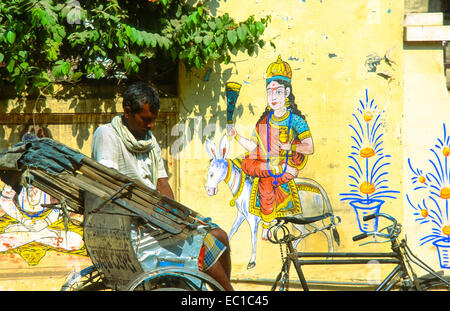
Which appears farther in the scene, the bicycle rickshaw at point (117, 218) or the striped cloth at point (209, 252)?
the striped cloth at point (209, 252)

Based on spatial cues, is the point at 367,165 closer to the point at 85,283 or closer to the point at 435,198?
the point at 435,198

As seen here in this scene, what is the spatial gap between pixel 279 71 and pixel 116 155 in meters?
2.96

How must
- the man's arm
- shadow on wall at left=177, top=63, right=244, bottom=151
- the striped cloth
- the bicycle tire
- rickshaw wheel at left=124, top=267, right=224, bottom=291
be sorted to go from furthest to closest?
shadow on wall at left=177, top=63, right=244, bottom=151, the bicycle tire, the man's arm, the striped cloth, rickshaw wheel at left=124, top=267, right=224, bottom=291

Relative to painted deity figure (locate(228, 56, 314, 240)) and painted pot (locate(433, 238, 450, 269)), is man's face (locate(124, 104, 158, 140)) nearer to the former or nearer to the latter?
painted deity figure (locate(228, 56, 314, 240))

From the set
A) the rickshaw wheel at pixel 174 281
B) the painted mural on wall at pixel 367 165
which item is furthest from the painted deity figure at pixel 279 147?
the rickshaw wheel at pixel 174 281

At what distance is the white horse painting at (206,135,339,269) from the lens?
22.0 ft

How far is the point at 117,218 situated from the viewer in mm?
3857

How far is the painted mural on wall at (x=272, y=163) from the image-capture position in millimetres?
6711

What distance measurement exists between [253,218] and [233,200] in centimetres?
29

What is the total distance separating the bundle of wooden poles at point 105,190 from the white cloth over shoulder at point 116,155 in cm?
25

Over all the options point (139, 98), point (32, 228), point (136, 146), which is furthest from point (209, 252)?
point (32, 228)

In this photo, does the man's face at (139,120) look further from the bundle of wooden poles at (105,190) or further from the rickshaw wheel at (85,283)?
the rickshaw wheel at (85,283)

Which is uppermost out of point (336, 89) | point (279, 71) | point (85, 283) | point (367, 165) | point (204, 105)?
point (279, 71)

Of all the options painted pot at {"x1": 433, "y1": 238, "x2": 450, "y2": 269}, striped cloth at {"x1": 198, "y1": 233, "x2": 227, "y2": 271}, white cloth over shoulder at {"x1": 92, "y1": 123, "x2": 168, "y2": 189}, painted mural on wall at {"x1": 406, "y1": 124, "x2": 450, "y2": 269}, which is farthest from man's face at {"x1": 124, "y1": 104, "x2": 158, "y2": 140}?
painted pot at {"x1": 433, "y1": 238, "x2": 450, "y2": 269}
